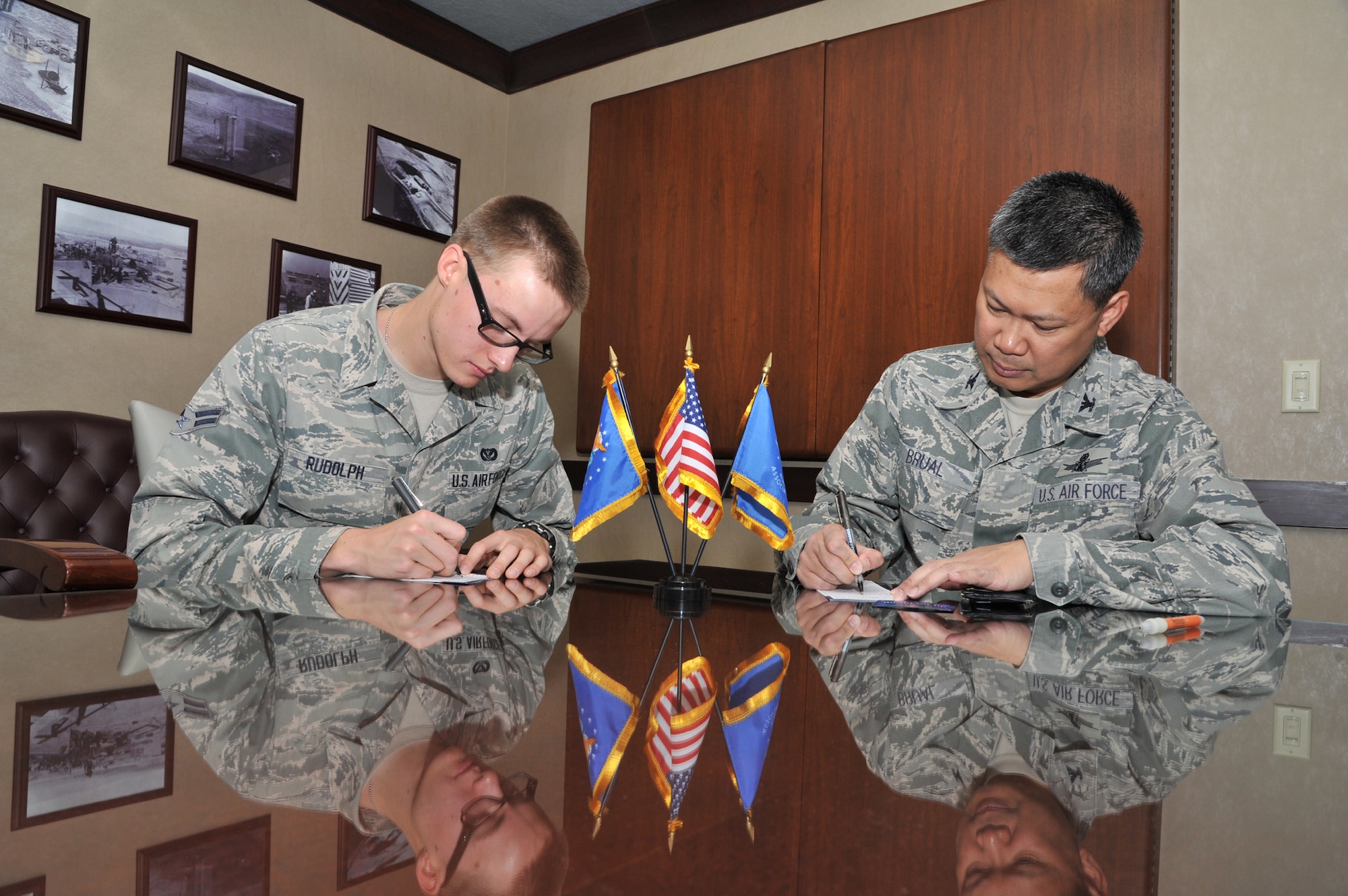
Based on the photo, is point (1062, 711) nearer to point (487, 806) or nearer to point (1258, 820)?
point (1258, 820)

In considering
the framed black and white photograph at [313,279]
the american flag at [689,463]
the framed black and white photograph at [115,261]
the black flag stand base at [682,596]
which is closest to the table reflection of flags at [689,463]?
Result: the american flag at [689,463]

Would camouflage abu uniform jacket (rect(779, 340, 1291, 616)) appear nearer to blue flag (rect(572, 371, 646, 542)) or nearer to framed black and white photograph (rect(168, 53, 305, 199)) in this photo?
blue flag (rect(572, 371, 646, 542))

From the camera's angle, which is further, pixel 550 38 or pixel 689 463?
pixel 550 38

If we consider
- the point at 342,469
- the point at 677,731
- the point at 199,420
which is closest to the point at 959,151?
the point at 342,469

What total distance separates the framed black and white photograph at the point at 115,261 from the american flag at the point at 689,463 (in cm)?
225

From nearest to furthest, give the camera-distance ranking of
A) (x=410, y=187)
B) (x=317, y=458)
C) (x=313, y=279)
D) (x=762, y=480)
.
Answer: (x=762, y=480) → (x=317, y=458) → (x=313, y=279) → (x=410, y=187)

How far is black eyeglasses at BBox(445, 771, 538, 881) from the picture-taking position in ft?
1.10

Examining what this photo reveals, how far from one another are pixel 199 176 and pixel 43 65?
21.1 inches

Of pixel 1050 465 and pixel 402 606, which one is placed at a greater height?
pixel 1050 465

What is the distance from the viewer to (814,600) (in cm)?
143

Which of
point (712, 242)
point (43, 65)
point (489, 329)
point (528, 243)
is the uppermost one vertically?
point (43, 65)

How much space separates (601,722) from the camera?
1.86ft

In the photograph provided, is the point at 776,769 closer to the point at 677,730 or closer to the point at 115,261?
the point at 677,730

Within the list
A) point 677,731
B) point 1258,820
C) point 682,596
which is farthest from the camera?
point 682,596
